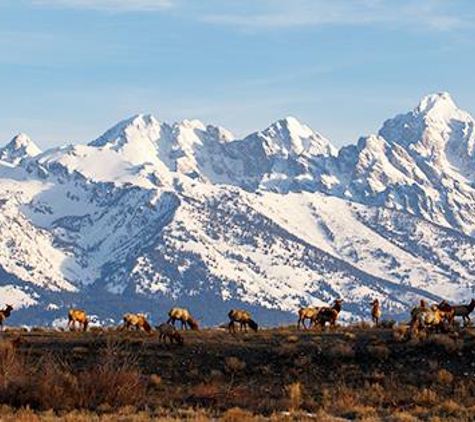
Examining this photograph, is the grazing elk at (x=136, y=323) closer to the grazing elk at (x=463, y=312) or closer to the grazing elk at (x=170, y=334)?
the grazing elk at (x=170, y=334)

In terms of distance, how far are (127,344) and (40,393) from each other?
31.5 ft

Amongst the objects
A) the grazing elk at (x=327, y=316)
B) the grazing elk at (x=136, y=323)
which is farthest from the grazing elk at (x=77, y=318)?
the grazing elk at (x=327, y=316)

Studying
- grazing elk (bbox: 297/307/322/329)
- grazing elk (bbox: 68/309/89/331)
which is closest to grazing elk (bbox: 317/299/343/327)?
grazing elk (bbox: 297/307/322/329)

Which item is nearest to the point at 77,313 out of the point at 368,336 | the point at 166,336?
the point at 166,336

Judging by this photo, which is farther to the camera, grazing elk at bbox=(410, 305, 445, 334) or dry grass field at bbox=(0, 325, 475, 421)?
grazing elk at bbox=(410, 305, 445, 334)

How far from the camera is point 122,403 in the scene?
119 ft

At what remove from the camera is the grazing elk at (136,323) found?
5269cm

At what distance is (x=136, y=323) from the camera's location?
53.4 meters

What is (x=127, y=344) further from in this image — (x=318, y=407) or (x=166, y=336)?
(x=318, y=407)

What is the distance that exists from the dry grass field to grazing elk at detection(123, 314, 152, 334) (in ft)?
14.5

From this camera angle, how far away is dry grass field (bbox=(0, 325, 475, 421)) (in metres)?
34.3

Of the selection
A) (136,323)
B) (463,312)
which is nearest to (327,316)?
(463,312)

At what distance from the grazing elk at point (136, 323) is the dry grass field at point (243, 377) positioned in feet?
14.5

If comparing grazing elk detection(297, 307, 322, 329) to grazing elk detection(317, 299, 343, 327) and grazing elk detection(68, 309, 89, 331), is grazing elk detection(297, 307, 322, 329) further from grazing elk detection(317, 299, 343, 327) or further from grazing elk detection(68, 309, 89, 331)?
grazing elk detection(68, 309, 89, 331)
